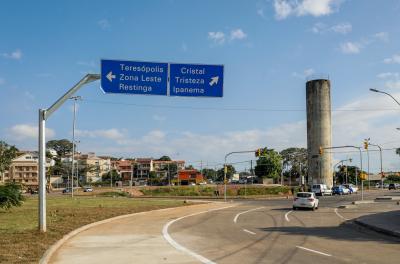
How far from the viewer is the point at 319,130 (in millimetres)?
97375

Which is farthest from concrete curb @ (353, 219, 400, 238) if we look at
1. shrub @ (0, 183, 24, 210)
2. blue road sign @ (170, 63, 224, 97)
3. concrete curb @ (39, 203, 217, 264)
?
shrub @ (0, 183, 24, 210)

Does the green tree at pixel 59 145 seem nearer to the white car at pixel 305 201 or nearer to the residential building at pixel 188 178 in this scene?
the residential building at pixel 188 178

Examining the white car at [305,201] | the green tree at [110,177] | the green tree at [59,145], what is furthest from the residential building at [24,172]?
the white car at [305,201]

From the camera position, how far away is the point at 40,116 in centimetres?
1894

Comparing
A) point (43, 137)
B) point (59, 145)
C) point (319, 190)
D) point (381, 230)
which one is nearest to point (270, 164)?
point (319, 190)

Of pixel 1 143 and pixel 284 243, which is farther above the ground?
pixel 1 143

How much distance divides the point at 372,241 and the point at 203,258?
7457mm

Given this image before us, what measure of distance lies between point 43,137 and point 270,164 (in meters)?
133

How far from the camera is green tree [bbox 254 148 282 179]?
14838 centimetres

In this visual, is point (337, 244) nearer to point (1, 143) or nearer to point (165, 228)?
point (165, 228)

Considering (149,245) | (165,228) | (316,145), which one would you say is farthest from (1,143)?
(149,245)

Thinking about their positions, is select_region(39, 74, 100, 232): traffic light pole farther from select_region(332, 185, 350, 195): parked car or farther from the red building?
the red building

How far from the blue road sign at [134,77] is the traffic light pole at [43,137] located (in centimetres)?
131

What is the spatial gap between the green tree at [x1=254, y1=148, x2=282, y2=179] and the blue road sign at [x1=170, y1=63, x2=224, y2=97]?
12627cm
